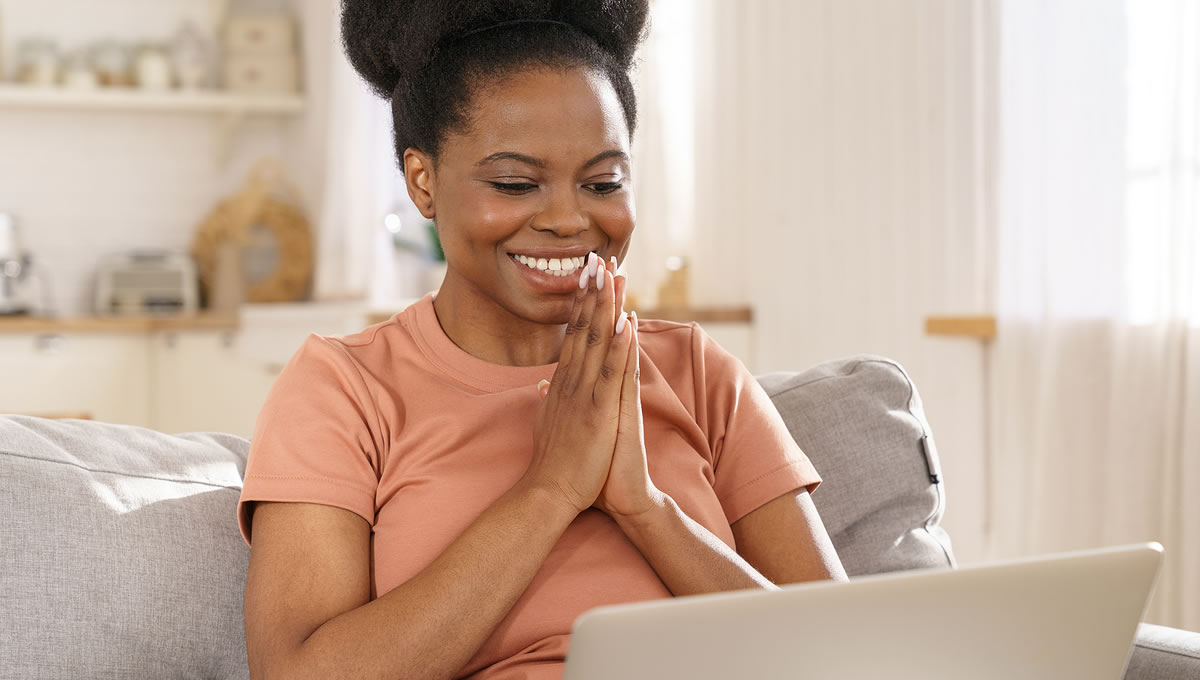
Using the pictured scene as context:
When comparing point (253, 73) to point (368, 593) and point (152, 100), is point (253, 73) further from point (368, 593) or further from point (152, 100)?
point (368, 593)

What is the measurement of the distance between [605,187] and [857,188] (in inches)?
69.4

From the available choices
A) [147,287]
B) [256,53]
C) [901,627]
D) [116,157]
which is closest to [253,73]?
[256,53]

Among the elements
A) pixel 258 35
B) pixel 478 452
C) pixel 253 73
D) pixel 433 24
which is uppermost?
pixel 258 35

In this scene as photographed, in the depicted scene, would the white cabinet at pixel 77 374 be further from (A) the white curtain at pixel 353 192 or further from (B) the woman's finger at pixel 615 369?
(B) the woman's finger at pixel 615 369

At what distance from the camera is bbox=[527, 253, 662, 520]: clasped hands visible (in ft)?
3.60

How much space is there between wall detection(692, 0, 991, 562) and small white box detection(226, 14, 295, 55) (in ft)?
7.32

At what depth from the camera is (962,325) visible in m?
2.51

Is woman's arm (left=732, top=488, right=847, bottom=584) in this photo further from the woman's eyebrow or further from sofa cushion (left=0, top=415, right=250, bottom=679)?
sofa cushion (left=0, top=415, right=250, bottom=679)

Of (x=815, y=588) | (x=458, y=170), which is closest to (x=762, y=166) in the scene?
(x=458, y=170)

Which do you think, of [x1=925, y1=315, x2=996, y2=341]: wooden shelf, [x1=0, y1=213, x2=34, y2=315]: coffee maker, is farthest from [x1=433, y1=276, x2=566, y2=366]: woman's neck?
[x1=0, y1=213, x2=34, y2=315]: coffee maker

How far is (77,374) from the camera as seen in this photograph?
14.1 feet

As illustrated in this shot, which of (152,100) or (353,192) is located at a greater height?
(152,100)

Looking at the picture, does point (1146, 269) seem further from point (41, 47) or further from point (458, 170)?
point (41, 47)

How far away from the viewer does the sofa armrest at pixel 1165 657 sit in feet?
4.09
